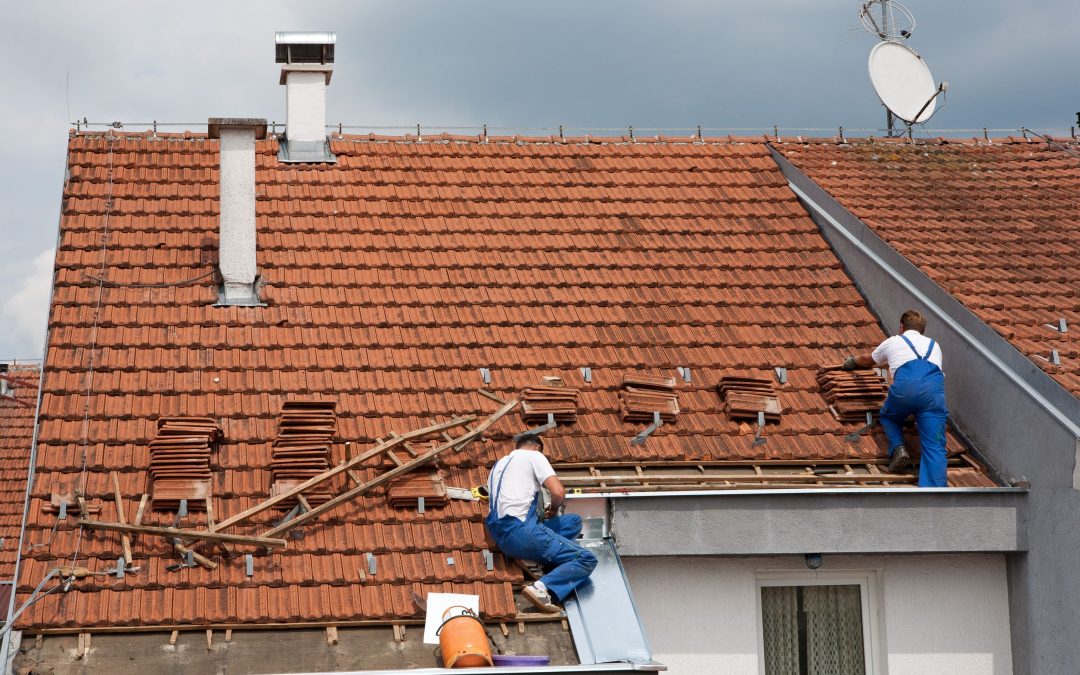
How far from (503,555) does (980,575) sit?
3806mm

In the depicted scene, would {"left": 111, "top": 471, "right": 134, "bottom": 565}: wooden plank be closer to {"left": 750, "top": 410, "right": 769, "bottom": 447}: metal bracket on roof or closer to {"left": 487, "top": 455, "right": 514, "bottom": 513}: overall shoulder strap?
{"left": 487, "top": 455, "right": 514, "bottom": 513}: overall shoulder strap

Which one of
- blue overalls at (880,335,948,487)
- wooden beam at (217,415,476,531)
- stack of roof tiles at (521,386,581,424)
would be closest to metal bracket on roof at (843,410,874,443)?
blue overalls at (880,335,948,487)

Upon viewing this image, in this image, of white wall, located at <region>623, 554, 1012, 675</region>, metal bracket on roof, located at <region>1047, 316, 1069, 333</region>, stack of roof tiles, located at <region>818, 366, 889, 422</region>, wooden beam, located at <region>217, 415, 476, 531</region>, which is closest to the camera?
wooden beam, located at <region>217, 415, 476, 531</region>

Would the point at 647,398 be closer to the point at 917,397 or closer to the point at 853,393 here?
the point at 853,393

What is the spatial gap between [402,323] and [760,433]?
3188 millimetres

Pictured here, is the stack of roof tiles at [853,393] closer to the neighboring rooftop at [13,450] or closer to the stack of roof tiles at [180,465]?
the stack of roof tiles at [180,465]

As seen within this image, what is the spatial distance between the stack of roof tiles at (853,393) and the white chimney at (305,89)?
566 centimetres

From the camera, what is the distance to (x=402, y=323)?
10.8 metres

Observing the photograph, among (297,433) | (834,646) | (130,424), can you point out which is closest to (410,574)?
(297,433)

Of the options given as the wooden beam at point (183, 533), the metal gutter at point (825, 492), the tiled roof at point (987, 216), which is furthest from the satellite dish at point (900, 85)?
the wooden beam at point (183, 533)

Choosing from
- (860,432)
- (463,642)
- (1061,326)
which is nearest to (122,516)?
(463,642)

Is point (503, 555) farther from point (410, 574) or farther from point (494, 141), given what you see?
point (494, 141)

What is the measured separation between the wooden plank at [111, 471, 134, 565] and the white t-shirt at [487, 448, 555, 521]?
8.03 ft

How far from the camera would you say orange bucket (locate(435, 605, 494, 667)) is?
24.4 feet
